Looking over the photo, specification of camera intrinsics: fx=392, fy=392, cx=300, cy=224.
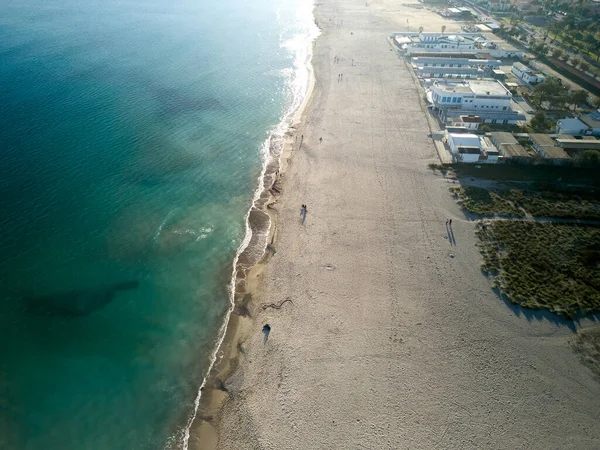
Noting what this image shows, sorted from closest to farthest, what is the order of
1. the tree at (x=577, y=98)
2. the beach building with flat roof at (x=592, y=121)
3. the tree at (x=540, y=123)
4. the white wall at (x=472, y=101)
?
1. the beach building with flat roof at (x=592, y=121)
2. the tree at (x=540, y=123)
3. the white wall at (x=472, y=101)
4. the tree at (x=577, y=98)

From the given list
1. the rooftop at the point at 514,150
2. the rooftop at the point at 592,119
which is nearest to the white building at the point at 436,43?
the rooftop at the point at 592,119

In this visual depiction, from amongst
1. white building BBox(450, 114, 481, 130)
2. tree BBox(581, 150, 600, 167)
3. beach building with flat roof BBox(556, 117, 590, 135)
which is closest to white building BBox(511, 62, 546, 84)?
beach building with flat roof BBox(556, 117, 590, 135)

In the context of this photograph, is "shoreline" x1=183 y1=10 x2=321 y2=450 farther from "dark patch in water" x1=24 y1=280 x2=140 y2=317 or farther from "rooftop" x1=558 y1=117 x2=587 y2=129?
"rooftop" x1=558 y1=117 x2=587 y2=129

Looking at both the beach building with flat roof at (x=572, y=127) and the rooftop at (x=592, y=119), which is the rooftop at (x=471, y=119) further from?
the rooftop at (x=592, y=119)

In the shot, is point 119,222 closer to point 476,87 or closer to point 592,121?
point 476,87

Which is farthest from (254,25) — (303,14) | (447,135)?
(447,135)

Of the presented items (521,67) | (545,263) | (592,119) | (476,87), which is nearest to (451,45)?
(521,67)
